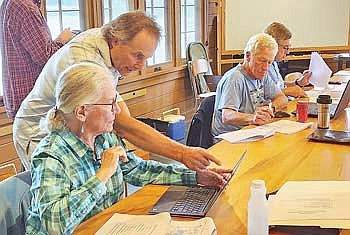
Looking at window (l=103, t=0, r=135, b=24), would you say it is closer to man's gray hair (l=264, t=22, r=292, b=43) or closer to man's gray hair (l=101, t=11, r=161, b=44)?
man's gray hair (l=264, t=22, r=292, b=43)

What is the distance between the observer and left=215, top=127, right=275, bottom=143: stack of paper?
7.89 ft

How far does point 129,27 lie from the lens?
1.93 meters

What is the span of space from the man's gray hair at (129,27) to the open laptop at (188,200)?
2.00 ft

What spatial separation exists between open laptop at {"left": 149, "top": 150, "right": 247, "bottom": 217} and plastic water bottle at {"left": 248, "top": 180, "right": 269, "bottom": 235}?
0.76ft

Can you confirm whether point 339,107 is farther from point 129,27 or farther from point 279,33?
point 129,27

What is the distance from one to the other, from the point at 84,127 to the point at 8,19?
1058 millimetres

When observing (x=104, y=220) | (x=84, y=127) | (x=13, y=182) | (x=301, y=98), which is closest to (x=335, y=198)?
(x=104, y=220)

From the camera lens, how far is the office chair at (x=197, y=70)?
520 cm

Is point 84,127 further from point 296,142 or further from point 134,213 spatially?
point 296,142

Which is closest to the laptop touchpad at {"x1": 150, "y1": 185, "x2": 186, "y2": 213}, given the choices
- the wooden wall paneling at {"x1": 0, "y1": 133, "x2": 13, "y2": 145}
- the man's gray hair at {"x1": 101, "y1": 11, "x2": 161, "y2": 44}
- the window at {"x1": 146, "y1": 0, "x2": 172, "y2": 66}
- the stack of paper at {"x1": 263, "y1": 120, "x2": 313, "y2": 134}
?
the man's gray hair at {"x1": 101, "y1": 11, "x2": 161, "y2": 44}

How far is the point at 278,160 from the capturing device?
208 cm

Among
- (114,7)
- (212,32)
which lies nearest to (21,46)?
(114,7)

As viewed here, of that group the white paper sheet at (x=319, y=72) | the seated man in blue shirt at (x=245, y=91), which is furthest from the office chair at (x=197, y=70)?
the seated man in blue shirt at (x=245, y=91)

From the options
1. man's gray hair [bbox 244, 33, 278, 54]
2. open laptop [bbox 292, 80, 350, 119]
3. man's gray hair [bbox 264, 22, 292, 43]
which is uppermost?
man's gray hair [bbox 264, 22, 292, 43]
